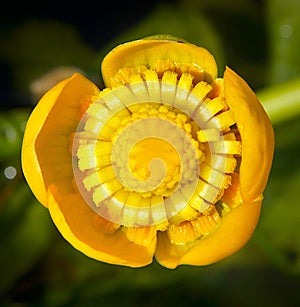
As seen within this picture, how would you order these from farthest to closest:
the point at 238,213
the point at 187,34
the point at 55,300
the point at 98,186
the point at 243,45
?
1. the point at 243,45
2. the point at 187,34
3. the point at 55,300
4. the point at 98,186
5. the point at 238,213

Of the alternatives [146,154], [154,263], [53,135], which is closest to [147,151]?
[146,154]

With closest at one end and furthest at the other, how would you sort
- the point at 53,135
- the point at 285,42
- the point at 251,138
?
1. the point at 251,138
2. the point at 53,135
3. the point at 285,42

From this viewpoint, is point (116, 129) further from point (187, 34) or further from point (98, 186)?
point (187, 34)

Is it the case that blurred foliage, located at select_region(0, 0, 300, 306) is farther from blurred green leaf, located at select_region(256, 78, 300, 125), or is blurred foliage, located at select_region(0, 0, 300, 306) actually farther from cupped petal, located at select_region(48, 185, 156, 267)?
cupped petal, located at select_region(48, 185, 156, 267)

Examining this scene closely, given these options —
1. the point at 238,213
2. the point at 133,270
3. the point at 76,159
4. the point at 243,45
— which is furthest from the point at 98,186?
the point at 243,45

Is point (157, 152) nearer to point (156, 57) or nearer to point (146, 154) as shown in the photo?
point (146, 154)

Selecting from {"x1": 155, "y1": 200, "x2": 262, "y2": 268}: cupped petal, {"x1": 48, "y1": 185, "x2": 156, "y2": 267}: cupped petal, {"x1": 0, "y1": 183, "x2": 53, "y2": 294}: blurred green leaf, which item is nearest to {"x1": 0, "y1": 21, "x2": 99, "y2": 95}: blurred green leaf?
{"x1": 0, "y1": 183, "x2": 53, "y2": 294}: blurred green leaf
